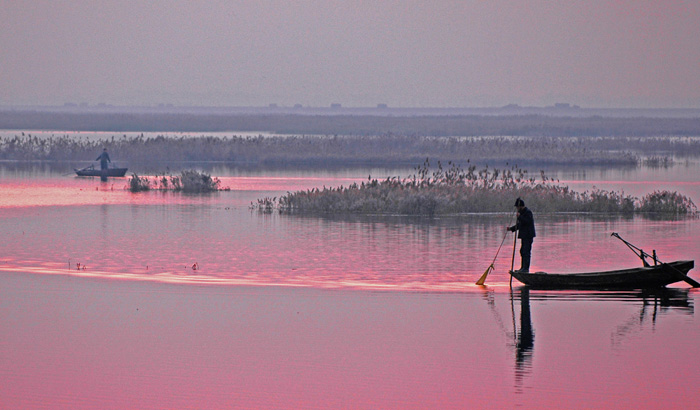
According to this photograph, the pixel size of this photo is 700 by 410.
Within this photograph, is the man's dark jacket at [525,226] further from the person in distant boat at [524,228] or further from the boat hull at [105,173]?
the boat hull at [105,173]

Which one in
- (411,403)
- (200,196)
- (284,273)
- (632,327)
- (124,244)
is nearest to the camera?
(411,403)

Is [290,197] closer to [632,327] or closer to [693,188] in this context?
[693,188]

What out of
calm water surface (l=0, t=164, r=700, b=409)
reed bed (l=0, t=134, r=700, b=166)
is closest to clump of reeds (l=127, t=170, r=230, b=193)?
calm water surface (l=0, t=164, r=700, b=409)

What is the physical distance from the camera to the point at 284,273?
2344cm

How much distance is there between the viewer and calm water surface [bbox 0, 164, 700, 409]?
44.5ft

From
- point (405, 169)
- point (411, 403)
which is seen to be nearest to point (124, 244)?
point (411, 403)

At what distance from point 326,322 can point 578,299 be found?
16.1ft

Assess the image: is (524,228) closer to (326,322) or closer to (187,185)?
(326,322)

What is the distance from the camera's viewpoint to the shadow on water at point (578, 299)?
51.0 feet

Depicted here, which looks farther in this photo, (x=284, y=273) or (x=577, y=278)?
(x=284, y=273)

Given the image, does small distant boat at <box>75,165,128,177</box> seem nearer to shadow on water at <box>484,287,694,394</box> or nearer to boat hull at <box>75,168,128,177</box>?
Result: boat hull at <box>75,168,128,177</box>

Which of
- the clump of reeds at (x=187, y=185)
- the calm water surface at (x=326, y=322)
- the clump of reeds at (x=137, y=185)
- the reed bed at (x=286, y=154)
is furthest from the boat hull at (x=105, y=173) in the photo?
the calm water surface at (x=326, y=322)

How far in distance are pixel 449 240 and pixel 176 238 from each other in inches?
276

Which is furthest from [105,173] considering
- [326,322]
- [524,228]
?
[326,322]
